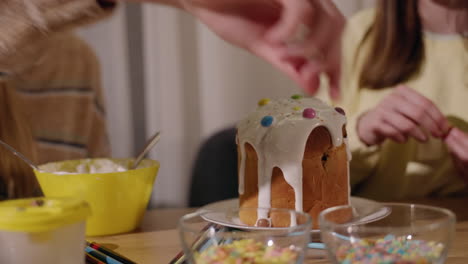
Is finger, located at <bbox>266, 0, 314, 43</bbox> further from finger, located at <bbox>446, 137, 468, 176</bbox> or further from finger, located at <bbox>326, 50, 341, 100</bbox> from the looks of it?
finger, located at <bbox>446, 137, 468, 176</bbox>

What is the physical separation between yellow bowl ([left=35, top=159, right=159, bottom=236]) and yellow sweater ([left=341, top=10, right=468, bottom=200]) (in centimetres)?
51

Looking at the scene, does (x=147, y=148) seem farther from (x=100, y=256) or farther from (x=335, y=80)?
(x=335, y=80)

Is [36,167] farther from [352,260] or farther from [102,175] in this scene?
[352,260]

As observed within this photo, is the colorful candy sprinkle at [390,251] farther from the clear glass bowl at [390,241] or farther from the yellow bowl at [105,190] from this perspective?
the yellow bowl at [105,190]

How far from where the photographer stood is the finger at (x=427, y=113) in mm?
975

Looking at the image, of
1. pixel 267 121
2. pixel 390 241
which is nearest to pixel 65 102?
pixel 267 121

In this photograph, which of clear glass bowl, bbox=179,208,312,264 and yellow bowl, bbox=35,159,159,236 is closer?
clear glass bowl, bbox=179,208,312,264

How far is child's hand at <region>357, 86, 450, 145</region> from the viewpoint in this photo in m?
0.97

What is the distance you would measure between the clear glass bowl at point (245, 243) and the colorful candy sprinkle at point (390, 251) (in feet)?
0.15

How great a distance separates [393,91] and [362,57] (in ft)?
0.42

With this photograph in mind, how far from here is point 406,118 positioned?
0.98 meters

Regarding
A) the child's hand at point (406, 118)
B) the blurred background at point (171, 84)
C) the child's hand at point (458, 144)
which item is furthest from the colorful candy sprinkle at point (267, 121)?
the blurred background at point (171, 84)

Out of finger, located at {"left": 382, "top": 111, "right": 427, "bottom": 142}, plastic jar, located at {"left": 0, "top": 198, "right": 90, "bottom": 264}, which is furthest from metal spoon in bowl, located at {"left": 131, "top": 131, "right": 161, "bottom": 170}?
finger, located at {"left": 382, "top": 111, "right": 427, "bottom": 142}

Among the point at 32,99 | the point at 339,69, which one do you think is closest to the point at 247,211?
the point at 339,69
